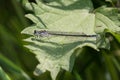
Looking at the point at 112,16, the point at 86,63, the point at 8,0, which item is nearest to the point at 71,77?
the point at 86,63

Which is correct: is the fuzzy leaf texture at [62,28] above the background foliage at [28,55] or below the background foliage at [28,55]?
above

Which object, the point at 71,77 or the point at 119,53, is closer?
the point at 71,77

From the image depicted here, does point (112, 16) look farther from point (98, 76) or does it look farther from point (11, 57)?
point (11, 57)

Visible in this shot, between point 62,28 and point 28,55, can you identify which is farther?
point 28,55

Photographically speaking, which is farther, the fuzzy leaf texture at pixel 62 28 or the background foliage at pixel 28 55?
the background foliage at pixel 28 55

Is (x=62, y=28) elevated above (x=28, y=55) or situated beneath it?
elevated above

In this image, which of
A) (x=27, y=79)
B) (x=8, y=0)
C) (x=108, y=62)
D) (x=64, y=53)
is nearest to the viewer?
(x=64, y=53)
